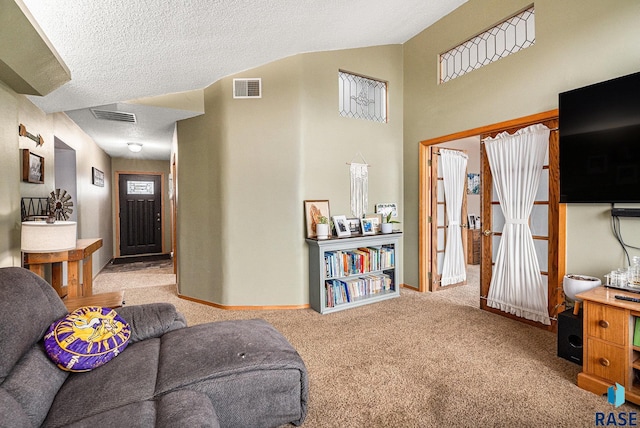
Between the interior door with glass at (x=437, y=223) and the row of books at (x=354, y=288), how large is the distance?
69 centimetres

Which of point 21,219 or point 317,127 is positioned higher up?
point 317,127

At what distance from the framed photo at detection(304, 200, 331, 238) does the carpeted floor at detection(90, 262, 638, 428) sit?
3.06ft

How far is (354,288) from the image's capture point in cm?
373

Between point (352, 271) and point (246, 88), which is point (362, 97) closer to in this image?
point (246, 88)

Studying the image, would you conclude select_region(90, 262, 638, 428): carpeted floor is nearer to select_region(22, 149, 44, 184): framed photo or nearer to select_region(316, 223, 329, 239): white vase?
select_region(316, 223, 329, 239): white vase

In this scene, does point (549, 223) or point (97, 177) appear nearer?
point (549, 223)

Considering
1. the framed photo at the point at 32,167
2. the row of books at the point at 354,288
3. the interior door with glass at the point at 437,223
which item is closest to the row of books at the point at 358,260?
the row of books at the point at 354,288

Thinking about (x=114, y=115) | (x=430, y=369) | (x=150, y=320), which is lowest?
(x=430, y=369)

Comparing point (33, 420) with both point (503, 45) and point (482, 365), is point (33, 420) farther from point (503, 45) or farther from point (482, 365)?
point (503, 45)

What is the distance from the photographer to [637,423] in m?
1.71

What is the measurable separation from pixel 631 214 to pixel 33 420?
361cm

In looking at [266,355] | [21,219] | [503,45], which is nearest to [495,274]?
[503,45]

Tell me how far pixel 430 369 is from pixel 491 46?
3331 millimetres

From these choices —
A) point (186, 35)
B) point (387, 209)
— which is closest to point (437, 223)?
point (387, 209)
